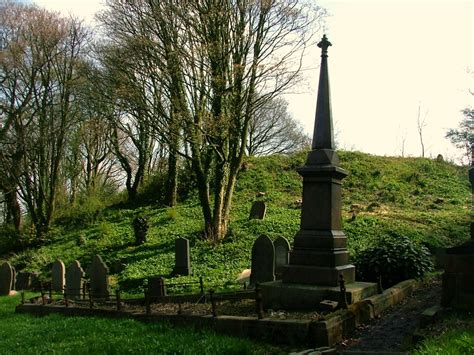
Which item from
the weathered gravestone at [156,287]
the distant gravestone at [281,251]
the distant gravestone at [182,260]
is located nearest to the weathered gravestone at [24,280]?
the distant gravestone at [182,260]

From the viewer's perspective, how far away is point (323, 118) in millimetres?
8695

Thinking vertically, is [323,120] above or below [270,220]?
above

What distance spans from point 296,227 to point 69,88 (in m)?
13.9

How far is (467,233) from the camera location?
56.7 ft

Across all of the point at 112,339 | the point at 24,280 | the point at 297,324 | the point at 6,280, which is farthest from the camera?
the point at 24,280

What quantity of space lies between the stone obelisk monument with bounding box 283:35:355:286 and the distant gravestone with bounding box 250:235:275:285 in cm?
291

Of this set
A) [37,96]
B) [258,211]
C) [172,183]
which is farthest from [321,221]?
[37,96]

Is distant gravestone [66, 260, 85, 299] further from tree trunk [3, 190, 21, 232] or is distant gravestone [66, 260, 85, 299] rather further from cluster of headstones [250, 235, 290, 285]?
tree trunk [3, 190, 21, 232]

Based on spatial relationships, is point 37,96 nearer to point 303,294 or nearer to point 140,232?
point 140,232

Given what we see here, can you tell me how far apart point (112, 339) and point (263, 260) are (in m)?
5.04

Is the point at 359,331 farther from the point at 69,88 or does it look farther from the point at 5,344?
the point at 69,88

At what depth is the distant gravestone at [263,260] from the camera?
11258 mm

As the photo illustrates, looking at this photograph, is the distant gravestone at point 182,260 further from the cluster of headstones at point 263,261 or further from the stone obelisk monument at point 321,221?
the stone obelisk monument at point 321,221

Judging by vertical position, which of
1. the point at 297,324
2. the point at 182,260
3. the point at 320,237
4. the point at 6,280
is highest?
the point at 320,237
